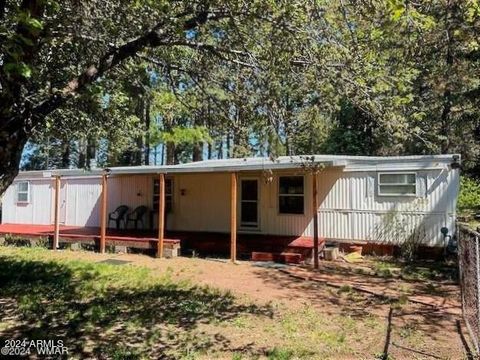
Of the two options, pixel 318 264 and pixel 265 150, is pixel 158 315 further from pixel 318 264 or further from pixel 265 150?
pixel 318 264

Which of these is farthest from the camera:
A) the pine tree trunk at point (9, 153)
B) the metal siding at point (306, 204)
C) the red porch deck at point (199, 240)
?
the red porch deck at point (199, 240)

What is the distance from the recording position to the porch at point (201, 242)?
482 inches

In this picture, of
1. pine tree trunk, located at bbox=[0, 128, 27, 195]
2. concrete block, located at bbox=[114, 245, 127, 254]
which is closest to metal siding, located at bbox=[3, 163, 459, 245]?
concrete block, located at bbox=[114, 245, 127, 254]

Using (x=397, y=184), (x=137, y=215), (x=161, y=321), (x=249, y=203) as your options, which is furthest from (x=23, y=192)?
(x=397, y=184)

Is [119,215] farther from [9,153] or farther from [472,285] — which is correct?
[472,285]

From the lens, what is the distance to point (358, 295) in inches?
326

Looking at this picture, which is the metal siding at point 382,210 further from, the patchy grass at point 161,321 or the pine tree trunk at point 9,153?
the pine tree trunk at point 9,153

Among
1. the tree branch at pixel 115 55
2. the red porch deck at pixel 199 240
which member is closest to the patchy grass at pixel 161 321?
the tree branch at pixel 115 55

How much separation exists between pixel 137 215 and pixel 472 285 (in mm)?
12275

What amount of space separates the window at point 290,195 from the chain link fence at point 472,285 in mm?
6892

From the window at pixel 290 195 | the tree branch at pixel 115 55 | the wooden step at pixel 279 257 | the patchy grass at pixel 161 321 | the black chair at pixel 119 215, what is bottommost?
the patchy grass at pixel 161 321

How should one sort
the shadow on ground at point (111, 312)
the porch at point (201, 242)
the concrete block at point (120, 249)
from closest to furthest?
the shadow on ground at point (111, 312) → the porch at point (201, 242) → the concrete block at point (120, 249)

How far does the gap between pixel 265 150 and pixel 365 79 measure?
4.43 ft

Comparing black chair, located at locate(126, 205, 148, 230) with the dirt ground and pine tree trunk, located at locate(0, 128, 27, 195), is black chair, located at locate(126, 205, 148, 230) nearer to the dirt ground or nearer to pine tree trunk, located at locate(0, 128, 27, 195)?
the dirt ground
